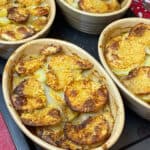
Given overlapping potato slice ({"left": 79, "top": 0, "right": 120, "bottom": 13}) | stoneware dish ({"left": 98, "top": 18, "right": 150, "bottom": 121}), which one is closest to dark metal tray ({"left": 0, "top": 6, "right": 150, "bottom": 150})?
stoneware dish ({"left": 98, "top": 18, "right": 150, "bottom": 121})

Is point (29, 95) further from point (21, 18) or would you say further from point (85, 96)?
point (21, 18)

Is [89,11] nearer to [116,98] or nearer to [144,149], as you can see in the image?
[116,98]

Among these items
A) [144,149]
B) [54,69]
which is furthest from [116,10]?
[144,149]

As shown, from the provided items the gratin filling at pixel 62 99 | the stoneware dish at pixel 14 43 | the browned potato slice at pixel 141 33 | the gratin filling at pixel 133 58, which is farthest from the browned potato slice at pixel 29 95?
the browned potato slice at pixel 141 33

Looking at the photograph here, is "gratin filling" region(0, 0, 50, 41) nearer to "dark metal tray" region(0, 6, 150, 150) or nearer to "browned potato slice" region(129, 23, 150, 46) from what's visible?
"dark metal tray" region(0, 6, 150, 150)

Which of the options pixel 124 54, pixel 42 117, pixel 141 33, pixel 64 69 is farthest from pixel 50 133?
pixel 141 33

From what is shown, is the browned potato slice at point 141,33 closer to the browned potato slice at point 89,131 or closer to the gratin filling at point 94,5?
the gratin filling at point 94,5

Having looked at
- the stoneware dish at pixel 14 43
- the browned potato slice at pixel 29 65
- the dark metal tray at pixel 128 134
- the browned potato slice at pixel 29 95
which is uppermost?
the stoneware dish at pixel 14 43
